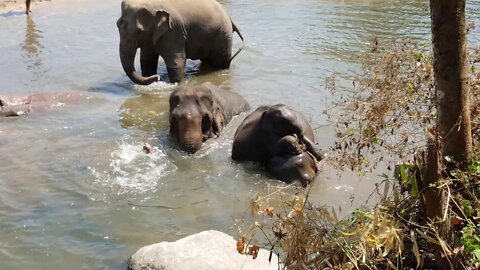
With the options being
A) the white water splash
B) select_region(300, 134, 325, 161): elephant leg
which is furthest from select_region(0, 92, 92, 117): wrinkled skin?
select_region(300, 134, 325, 161): elephant leg

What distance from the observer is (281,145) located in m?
7.05

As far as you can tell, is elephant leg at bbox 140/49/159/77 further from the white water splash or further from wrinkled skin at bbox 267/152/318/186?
wrinkled skin at bbox 267/152/318/186

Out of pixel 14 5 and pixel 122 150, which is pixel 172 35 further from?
pixel 14 5

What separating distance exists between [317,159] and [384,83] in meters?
2.48

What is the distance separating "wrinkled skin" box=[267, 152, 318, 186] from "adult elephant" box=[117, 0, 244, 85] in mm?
4728

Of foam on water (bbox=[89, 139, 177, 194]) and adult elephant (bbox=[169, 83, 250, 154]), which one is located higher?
adult elephant (bbox=[169, 83, 250, 154])

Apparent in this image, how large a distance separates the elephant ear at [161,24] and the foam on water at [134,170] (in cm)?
354

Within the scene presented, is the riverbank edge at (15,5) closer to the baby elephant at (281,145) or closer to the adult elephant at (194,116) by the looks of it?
the adult elephant at (194,116)

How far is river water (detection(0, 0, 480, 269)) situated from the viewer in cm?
587

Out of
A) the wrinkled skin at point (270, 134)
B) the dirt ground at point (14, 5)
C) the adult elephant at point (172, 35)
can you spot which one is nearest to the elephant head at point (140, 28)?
the adult elephant at point (172, 35)

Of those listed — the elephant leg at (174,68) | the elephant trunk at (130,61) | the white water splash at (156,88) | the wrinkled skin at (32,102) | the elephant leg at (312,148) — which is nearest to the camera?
the elephant leg at (312,148)

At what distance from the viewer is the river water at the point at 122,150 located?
5.87m

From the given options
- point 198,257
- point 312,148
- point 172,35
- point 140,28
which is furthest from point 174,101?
point 198,257

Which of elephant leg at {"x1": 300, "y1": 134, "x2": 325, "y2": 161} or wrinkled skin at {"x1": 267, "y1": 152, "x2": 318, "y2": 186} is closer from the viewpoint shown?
wrinkled skin at {"x1": 267, "y1": 152, "x2": 318, "y2": 186}
